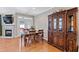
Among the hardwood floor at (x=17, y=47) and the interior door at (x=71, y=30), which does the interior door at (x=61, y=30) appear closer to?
the interior door at (x=71, y=30)

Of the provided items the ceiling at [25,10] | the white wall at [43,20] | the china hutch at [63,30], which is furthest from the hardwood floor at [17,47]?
the ceiling at [25,10]

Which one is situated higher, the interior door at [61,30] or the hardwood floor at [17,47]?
the interior door at [61,30]

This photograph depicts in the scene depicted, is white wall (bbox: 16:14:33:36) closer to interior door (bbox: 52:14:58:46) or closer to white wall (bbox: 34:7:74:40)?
white wall (bbox: 34:7:74:40)

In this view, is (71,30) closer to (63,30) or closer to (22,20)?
(63,30)

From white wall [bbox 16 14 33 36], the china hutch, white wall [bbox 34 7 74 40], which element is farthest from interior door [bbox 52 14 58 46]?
white wall [bbox 16 14 33 36]

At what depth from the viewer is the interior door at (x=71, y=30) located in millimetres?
2912

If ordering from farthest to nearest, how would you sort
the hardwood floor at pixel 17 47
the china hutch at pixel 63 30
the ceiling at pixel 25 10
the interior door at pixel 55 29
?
the interior door at pixel 55 29
the china hutch at pixel 63 30
the hardwood floor at pixel 17 47
the ceiling at pixel 25 10

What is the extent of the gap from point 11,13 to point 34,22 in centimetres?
65

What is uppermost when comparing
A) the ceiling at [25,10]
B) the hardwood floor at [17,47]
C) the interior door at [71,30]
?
the ceiling at [25,10]

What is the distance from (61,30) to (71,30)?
28cm

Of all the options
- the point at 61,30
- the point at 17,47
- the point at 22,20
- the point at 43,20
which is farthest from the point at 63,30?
the point at 17,47
